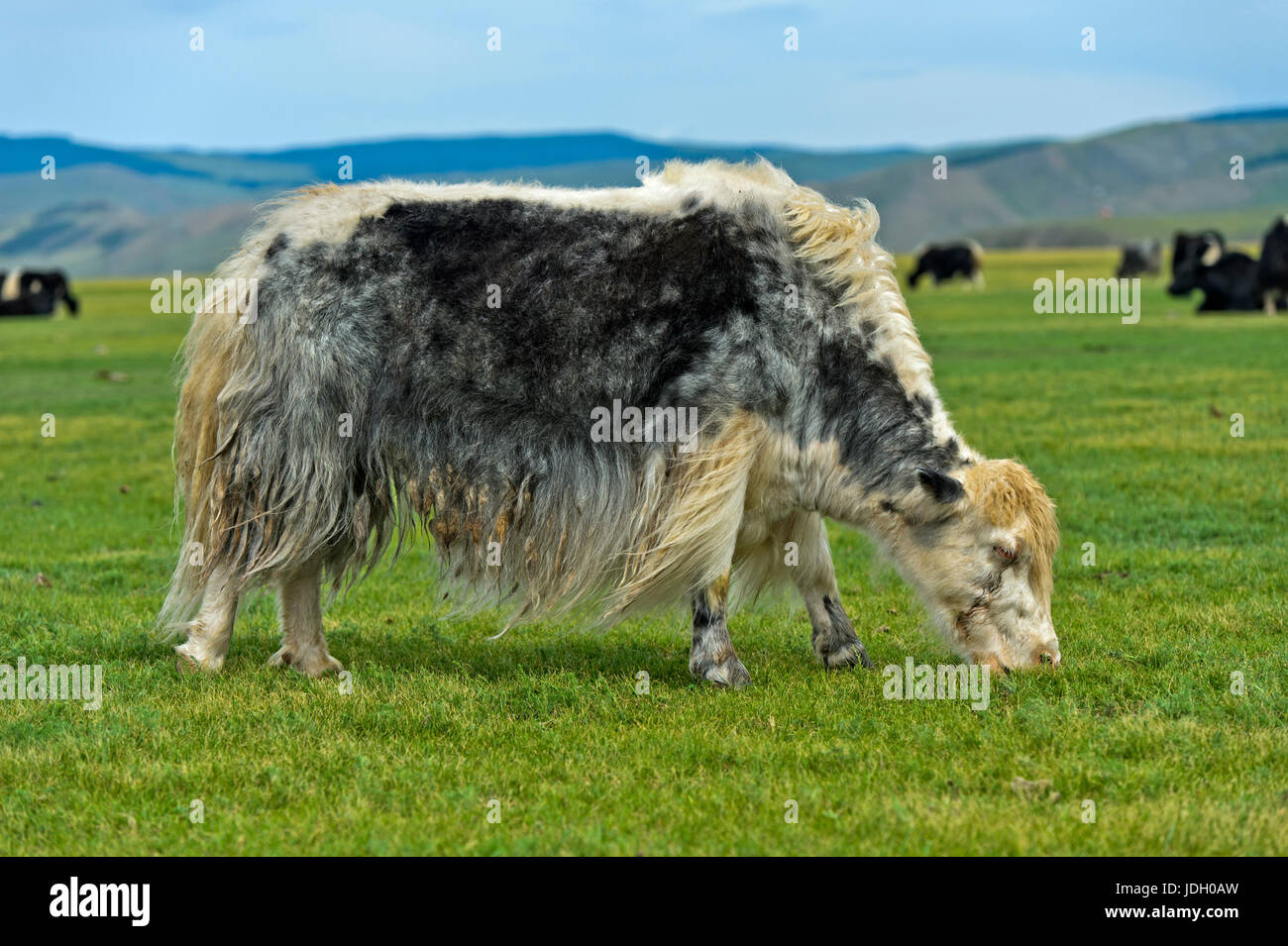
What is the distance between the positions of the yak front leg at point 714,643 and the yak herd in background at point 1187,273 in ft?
97.3

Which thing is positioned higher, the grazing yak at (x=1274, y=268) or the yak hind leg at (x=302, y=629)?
the grazing yak at (x=1274, y=268)

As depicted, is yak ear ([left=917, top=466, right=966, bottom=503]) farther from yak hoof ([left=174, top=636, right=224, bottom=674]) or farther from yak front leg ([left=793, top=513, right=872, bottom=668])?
yak hoof ([left=174, top=636, right=224, bottom=674])

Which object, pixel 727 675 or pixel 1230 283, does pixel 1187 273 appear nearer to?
pixel 1230 283

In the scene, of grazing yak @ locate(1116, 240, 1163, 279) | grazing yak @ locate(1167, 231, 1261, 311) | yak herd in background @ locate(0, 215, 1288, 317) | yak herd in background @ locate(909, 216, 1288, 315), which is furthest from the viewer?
grazing yak @ locate(1116, 240, 1163, 279)

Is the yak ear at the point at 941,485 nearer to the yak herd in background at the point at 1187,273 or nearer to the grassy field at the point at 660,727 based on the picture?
the grassy field at the point at 660,727

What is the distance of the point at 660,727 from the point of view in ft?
20.6

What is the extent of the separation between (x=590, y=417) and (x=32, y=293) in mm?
53725

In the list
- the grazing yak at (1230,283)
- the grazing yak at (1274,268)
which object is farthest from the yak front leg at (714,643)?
the grazing yak at (1230,283)

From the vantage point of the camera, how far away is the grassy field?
16.4ft

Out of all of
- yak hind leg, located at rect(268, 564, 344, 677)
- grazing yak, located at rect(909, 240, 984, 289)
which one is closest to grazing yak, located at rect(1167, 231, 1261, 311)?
grazing yak, located at rect(909, 240, 984, 289)

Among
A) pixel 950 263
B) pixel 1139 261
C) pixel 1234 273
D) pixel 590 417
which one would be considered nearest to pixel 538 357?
pixel 590 417

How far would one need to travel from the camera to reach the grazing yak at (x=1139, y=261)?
2827 inches

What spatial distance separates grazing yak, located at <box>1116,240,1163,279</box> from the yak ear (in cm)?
6626

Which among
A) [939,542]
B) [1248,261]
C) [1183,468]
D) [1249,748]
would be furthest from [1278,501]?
[1248,261]
